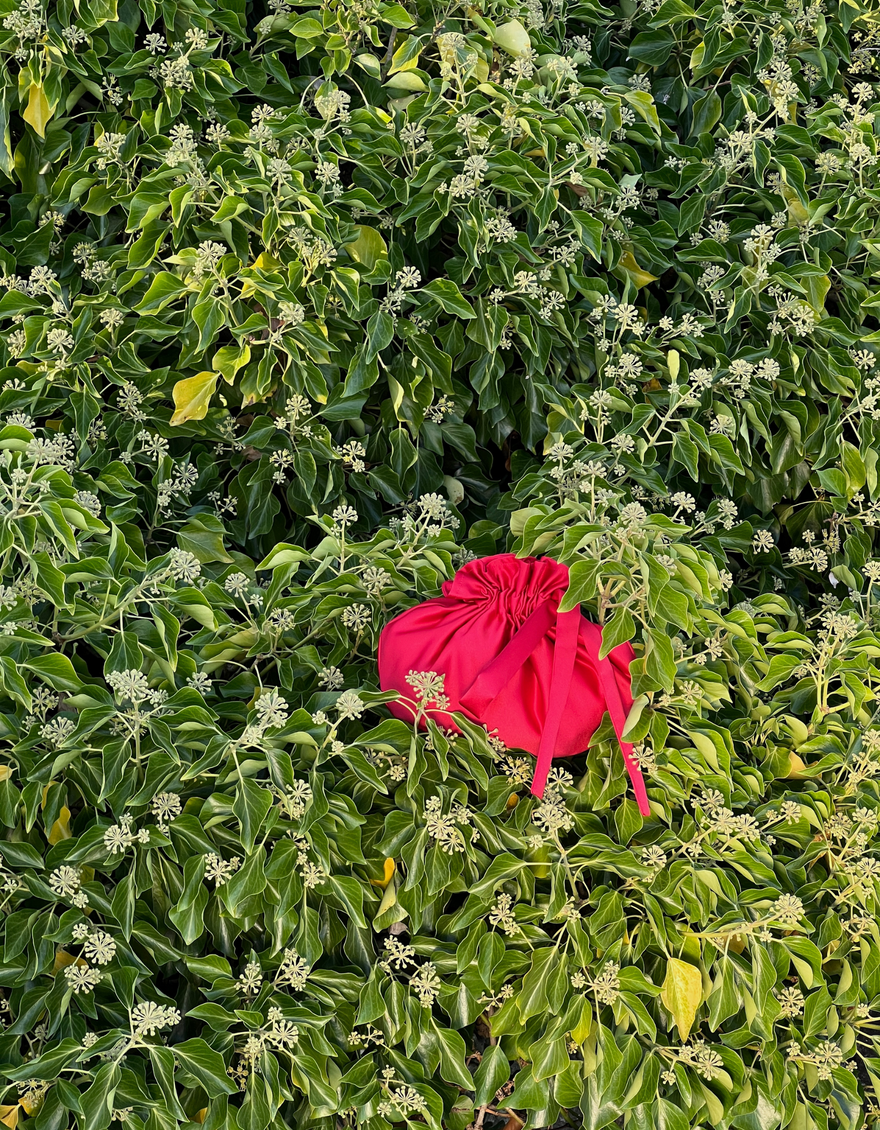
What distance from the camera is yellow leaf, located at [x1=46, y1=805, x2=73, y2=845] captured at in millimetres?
1004

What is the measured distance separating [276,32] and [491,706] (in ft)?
2.98

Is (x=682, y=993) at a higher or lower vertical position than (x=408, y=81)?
lower

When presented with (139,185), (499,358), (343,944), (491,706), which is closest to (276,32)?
(139,185)

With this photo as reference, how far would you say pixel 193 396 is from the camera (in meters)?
1.17

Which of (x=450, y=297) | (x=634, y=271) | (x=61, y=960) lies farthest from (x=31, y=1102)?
(x=634, y=271)

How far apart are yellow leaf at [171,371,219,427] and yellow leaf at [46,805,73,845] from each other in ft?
1.37

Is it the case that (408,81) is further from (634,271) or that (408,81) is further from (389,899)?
(389,899)

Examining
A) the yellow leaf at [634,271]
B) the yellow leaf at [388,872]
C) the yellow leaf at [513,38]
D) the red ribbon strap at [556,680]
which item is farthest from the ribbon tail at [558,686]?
the yellow leaf at [513,38]

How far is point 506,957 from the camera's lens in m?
0.97

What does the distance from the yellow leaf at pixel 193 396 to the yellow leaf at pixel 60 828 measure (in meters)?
0.42

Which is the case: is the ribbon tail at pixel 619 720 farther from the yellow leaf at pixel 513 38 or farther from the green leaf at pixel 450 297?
the yellow leaf at pixel 513 38

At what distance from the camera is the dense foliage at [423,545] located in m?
0.95

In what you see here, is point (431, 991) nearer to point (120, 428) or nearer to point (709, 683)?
point (709, 683)

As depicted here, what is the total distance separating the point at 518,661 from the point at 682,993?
326 mm
